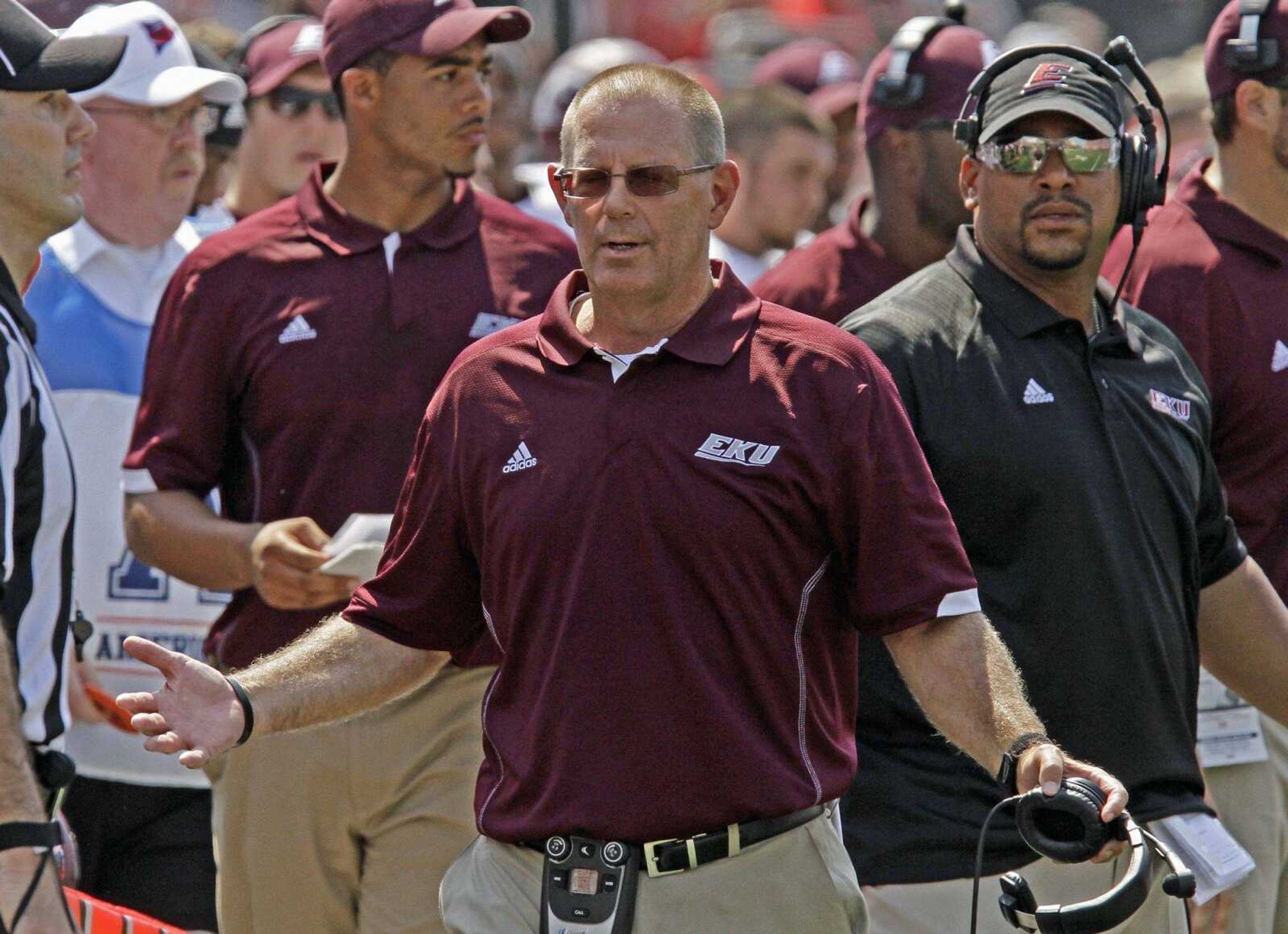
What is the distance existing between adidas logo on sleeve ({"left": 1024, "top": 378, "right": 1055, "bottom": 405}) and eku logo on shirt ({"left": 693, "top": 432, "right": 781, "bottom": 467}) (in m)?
1.10

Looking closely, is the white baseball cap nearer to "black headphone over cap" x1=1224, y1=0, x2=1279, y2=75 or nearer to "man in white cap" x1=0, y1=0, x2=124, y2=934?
"man in white cap" x1=0, y1=0, x2=124, y2=934

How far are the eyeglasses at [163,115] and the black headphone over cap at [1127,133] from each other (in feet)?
8.75

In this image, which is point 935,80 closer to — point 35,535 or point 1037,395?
point 1037,395

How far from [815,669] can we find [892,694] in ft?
3.17

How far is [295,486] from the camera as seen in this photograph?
575 cm

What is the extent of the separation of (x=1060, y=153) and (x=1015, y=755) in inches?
71.0

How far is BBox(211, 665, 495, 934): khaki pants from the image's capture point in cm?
568

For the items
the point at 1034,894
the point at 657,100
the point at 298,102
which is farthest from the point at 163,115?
the point at 1034,894

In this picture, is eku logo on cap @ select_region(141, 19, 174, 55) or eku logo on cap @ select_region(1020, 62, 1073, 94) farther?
eku logo on cap @ select_region(141, 19, 174, 55)

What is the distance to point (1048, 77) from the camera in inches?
209

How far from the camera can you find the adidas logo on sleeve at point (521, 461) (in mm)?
4164

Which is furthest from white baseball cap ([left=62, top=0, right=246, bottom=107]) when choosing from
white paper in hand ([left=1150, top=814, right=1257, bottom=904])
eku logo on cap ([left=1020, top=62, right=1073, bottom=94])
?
white paper in hand ([left=1150, top=814, right=1257, bottom=904])

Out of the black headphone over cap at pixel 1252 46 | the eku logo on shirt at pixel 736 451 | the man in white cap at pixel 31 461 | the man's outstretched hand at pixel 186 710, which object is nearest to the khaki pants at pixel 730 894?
the man's outstretched hand at pixel 186 710

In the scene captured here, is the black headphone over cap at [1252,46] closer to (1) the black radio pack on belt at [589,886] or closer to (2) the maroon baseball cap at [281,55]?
(2) the maroon baseball cap at [281,55]
